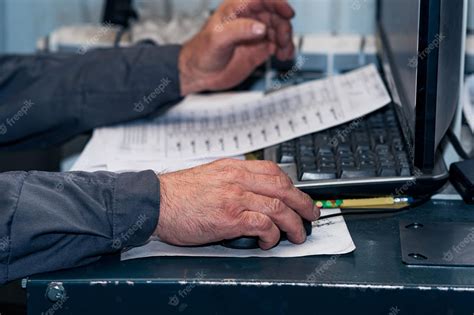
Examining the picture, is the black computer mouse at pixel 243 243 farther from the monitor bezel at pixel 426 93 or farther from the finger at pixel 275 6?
the finger at pixel 275 6

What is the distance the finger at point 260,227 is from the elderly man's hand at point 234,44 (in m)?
0.49

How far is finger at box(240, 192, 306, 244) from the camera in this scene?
850mm

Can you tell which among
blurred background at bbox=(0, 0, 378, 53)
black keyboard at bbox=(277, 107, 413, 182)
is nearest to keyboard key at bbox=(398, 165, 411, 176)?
black keyboard at bbox=(277, 107, 413, 182)

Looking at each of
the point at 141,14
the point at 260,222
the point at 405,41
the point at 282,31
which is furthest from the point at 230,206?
the point at 141,14

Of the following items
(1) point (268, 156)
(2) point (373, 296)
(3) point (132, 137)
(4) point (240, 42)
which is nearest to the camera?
(2) point (373, 296)

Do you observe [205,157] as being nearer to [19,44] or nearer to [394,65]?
[394,65]

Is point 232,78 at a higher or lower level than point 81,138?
higher

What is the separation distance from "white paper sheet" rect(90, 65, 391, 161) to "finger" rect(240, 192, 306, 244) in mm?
266

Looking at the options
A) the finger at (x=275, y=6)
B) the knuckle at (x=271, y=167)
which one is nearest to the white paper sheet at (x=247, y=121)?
the finger at (x=275, y=6)

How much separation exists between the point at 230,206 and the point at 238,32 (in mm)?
505

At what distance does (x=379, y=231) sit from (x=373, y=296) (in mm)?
150

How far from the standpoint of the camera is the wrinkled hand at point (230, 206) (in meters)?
0.84

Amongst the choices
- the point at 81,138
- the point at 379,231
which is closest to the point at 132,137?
the point at 81,138

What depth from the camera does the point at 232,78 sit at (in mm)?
1387
